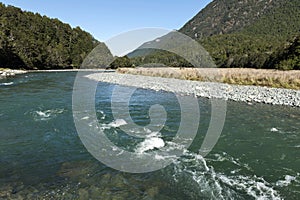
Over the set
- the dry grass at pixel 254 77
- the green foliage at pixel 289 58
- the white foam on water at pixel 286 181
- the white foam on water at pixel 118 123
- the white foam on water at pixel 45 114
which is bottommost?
the white foam on water at pixel 45 114

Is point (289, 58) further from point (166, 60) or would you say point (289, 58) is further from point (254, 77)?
point (166, 60)

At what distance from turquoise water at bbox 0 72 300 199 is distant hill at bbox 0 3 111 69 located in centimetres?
6421

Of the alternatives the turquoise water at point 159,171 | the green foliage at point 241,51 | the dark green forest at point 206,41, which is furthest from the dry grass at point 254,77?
the green foliage at point 241,51

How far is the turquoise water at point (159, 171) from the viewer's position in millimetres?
6137

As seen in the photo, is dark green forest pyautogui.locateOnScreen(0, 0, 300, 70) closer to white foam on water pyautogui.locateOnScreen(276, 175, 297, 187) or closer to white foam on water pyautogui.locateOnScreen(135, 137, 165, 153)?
white foam on water pyautogui.locateOnScreen(135, 137, 165, 153)

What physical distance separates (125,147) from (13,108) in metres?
9.73

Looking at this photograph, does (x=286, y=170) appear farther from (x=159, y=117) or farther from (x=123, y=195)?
(x=159, y=117)

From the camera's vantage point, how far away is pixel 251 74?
2638cm

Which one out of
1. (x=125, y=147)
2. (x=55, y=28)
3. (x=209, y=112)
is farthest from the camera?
(x=55, y=28)

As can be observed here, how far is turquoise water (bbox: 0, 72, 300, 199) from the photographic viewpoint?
614 cm

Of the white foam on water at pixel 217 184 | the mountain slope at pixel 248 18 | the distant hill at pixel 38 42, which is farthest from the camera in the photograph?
the mountain slope at pixel 248 18

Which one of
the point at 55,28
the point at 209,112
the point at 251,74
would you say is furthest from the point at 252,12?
the point at 209,112

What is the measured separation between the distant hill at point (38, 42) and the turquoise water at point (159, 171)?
64205 millimetres

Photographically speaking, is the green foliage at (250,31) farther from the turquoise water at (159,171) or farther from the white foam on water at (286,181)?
the white foam on water at (286,181)
